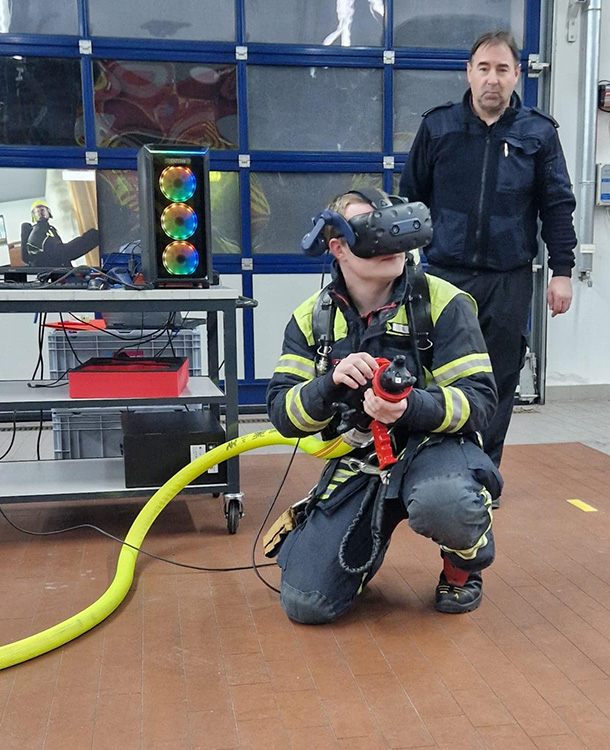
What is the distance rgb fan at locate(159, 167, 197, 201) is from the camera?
282cm

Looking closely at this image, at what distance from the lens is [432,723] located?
5.40ft

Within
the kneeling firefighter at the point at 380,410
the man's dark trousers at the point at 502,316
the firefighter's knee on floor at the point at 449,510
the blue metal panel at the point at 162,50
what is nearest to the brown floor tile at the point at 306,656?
the kneeling firefighter at the point at 380,410

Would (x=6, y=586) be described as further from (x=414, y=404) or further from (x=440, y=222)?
(x=440, y=222)

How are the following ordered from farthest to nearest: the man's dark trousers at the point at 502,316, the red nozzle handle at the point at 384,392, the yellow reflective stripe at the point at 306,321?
the man's dark trousers at the point at 502,316, the yellow reflective stripe at the point at 306,321, the red nozzle handle at the point at 384,392

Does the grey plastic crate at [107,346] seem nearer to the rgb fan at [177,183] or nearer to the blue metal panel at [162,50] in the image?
the rgb fan at [177,183]

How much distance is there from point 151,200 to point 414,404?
4.52 feet

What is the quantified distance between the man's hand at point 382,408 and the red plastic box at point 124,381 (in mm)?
1142

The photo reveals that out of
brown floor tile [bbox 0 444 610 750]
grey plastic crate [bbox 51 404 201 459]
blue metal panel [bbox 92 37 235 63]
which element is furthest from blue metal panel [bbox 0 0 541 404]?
brown floor tile [bbox 0 444 610 750]

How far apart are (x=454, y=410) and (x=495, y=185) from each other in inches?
48.8

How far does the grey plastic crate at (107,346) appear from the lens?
11.7 ft

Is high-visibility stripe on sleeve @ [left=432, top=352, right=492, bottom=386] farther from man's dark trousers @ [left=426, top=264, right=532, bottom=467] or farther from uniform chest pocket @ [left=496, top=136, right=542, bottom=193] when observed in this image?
uniform chest pocket @ [left=496, top=136, right=542, bottom=193]

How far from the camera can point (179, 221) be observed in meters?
2.84

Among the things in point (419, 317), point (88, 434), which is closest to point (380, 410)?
point (419, 317)

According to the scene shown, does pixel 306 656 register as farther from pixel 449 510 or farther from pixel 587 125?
pixel 587 125
